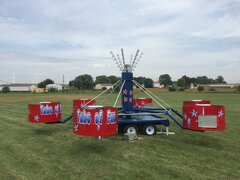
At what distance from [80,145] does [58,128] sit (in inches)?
166

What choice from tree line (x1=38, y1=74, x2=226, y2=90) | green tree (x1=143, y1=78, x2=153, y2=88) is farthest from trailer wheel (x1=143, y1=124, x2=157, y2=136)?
green tree (x1=143, y1=78, x2=153, y2=88)

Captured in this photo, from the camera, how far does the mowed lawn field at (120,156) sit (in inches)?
260

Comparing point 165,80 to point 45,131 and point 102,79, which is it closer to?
point 102,79

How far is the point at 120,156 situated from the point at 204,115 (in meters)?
3.07

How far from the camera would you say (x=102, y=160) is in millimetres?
7676

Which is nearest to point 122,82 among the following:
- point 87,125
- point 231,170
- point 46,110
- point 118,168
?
point 46,110

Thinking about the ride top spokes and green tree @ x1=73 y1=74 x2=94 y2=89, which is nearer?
the ride top spokes

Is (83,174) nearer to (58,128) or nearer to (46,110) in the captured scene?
(46,110)

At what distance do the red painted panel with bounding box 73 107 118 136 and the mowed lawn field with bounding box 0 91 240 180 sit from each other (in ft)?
2.32

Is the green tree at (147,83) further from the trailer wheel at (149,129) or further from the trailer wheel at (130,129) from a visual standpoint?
the trailer wheel at (130,129)

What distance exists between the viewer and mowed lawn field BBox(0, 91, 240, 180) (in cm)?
661

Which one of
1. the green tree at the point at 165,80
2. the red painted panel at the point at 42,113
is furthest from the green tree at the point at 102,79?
the red painted panel at the point at 42,113

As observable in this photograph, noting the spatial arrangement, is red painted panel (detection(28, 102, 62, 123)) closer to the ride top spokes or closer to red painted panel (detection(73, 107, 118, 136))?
the ride top spokes

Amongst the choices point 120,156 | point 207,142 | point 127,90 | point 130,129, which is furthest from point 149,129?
point 120,156
